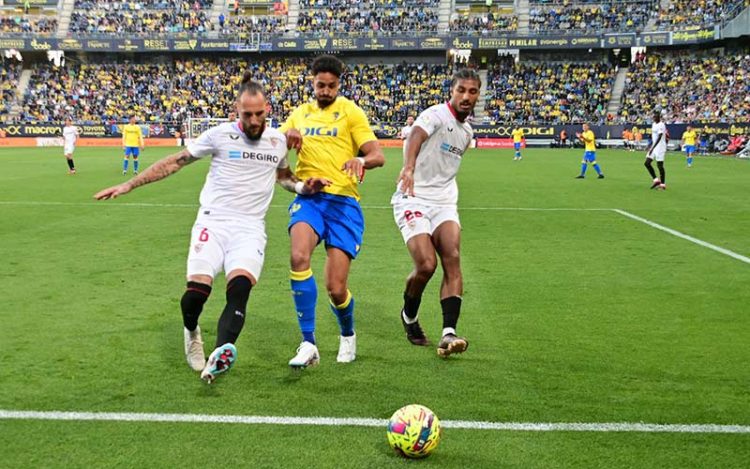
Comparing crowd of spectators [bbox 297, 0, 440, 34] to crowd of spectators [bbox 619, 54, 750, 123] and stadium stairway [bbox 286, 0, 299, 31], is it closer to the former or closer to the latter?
stadium stairway [bbox 286, 0, 299, 31]

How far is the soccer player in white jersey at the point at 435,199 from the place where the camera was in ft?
20.0

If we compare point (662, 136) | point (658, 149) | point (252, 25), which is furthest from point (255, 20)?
point (658, 149)

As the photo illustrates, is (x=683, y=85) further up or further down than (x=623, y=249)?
further up

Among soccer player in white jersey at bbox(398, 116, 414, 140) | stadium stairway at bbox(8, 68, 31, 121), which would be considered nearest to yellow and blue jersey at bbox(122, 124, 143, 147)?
soccer player in white jersey at bbox(398, 116, 414, 140)

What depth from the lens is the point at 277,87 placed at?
59969mm

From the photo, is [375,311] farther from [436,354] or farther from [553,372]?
[553,372]

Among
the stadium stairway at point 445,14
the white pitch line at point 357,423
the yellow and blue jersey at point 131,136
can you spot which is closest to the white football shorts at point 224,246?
the white pitch line at point 357,423

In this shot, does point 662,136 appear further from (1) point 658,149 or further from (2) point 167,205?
(2) point 167,205

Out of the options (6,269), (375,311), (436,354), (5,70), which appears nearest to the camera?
(436,354)

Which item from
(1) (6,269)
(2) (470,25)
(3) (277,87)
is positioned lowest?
(1) (6,269)

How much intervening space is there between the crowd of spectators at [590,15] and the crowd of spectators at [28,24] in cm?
4159

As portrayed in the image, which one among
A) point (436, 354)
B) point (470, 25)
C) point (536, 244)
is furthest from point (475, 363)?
point (470, 25)

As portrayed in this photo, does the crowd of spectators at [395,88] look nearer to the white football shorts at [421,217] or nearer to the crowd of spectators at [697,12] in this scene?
the crowd of spectators at [697,12]

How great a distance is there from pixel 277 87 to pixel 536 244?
167 feet
